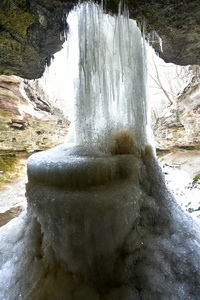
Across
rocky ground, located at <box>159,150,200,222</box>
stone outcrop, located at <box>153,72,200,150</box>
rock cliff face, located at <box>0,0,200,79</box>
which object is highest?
rock cliff face, located at <box>0,0,200,79</box>

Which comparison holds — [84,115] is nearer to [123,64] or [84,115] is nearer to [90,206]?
[123,64]

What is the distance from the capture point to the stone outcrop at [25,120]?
5180mm

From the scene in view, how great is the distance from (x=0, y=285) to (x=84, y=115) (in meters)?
1.99

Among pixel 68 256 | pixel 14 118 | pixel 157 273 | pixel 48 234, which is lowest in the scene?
pixel 157 273

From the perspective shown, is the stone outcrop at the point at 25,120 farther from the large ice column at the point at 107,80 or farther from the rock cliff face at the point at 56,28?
the large ice column at the point at 107,80

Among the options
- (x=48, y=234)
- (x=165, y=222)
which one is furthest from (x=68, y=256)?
(x=165, y=222)

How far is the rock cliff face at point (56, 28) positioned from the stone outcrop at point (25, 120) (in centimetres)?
174

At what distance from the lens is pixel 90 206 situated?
138 cm

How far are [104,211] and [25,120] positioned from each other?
587 centimetres

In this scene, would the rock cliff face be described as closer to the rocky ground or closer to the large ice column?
the large ice column

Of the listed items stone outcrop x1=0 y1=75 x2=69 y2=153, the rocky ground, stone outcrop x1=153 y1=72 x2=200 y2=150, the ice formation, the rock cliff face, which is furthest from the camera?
stone outcrop x1=153 y1=72 x2=200 y2=150

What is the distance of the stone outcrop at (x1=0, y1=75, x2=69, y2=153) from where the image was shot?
5180 mm

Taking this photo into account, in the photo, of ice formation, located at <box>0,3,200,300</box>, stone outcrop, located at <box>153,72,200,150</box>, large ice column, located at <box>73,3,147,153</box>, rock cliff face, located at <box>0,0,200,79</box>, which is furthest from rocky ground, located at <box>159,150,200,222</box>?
rock cliff face, located at <box>0,0,200,79</box>

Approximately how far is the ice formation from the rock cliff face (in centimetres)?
45
